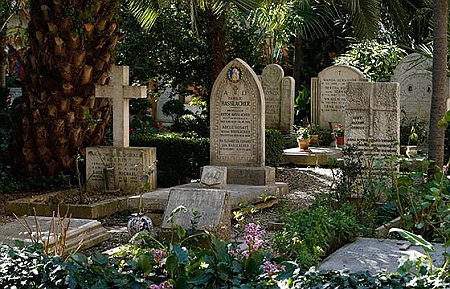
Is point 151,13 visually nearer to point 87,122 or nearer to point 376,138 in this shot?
point 87,122

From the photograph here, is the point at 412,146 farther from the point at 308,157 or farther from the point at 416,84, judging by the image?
the point at 416,84

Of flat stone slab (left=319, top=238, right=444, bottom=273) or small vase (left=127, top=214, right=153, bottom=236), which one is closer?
flat stone slab (left=319, top=238, right=444, bottom=273)

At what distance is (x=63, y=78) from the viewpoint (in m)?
12.2

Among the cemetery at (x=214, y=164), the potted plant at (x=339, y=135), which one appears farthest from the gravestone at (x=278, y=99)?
the potted plant at (x=339, y=135)

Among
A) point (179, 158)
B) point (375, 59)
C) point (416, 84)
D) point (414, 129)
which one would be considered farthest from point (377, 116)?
point (375, 59)

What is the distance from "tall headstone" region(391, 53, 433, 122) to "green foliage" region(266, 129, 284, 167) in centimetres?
545

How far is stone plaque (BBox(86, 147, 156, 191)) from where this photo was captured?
37.4ft

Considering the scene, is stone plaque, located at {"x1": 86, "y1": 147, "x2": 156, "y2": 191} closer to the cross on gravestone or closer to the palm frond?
the cross on gravestone

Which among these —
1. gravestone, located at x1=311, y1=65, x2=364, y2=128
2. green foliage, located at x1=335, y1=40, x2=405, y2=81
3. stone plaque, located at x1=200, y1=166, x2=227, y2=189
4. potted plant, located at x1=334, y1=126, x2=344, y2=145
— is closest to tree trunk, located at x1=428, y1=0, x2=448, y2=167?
stone plaque, located at x1=200, y1=166, x2=227, y2=189

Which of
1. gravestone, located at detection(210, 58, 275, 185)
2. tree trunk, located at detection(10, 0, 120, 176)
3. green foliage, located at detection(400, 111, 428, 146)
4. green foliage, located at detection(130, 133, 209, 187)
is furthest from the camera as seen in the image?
green foliage, located at detection(400, 111, 428, 146)

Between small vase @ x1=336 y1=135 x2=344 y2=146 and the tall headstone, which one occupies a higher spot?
the tall headstone

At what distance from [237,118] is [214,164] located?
745 mm

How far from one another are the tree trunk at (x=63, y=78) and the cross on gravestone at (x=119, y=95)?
592 millimetres

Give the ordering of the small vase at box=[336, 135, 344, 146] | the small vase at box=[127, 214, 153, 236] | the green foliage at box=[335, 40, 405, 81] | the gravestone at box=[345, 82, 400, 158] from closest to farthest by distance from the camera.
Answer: the small vase at box=[127, 214, 153, 236], the gravestone at box=[345, 82, 400, 158], the small vase at box=[336, 135, 344, 146], the green foliage at box=[335, 40, 405, 81]
